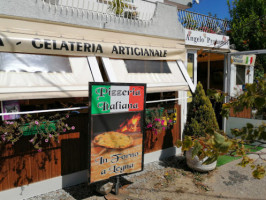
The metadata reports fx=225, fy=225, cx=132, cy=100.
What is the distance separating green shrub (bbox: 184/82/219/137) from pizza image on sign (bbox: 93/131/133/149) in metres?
2.09

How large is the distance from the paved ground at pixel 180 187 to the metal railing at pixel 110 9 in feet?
12.7

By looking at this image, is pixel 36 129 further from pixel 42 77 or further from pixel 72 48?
pixel 72 48

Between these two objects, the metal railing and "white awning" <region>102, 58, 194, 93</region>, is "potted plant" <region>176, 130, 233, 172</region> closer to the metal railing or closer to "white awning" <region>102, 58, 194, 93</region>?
"white awning" <region>102, 58, 194, 93</region>

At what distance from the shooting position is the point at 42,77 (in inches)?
170

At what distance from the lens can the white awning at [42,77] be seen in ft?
12.8

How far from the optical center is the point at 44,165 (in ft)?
14.7

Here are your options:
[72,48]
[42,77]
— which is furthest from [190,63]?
[42,77]

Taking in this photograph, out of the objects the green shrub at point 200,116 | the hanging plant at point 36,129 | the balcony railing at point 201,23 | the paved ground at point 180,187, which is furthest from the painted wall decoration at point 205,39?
the hanging plant at point 36,129

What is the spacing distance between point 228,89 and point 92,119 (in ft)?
19.3

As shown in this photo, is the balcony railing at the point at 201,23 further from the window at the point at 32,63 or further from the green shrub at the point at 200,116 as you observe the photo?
the window at the point at 32,63

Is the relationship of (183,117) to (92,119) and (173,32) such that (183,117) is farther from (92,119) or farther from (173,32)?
(92,119)

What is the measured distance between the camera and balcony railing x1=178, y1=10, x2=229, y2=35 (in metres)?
7.56

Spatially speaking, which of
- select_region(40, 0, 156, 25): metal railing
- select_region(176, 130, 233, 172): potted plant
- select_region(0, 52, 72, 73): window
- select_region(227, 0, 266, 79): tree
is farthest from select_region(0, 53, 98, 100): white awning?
select_region(227, 0, 266, 79): tree

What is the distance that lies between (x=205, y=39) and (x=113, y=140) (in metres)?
5.24
